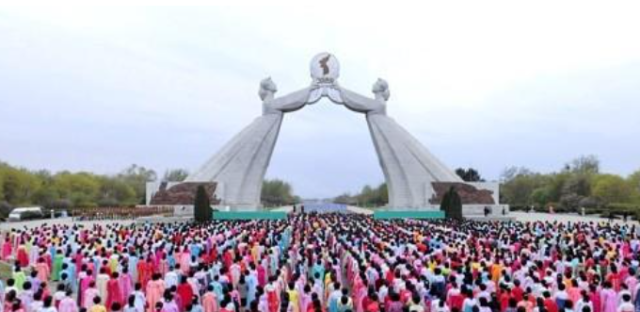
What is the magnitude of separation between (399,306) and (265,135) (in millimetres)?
32256

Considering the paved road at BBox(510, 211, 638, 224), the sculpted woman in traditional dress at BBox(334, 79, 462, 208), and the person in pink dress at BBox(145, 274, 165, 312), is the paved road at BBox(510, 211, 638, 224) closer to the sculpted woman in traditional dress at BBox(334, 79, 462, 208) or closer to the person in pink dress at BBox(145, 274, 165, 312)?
the sculpted woman in traditional dress at BBox(334, 79, 462, 208)

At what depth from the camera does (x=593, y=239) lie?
18953mm

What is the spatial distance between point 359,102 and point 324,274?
3024cm

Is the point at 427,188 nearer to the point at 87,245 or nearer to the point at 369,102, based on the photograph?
the point at 369,102

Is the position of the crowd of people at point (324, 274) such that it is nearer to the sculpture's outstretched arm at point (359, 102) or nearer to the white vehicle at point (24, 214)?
the white vehicle at point (24, 214)

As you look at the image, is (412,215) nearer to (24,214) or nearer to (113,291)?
(24,214)

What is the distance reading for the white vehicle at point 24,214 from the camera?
36756 mm

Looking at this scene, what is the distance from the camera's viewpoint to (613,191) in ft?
165

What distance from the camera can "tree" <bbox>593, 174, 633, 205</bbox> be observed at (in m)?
50.0

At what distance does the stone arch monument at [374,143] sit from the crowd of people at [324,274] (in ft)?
63.9

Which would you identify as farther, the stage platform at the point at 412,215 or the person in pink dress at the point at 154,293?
the stage platform at the point at 412,215

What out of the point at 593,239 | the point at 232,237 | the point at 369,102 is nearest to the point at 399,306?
the point at 232,237

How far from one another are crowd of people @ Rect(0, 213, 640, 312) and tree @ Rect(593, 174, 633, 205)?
110ft

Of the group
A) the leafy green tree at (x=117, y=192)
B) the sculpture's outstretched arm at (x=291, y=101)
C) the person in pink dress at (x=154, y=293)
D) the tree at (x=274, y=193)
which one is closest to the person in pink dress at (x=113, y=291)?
the person in pink dress at (x=154, y=293)
